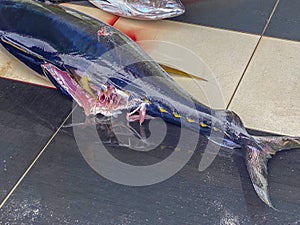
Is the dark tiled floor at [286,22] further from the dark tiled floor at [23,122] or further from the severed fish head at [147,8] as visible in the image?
the dark tiled floor at [23,122]

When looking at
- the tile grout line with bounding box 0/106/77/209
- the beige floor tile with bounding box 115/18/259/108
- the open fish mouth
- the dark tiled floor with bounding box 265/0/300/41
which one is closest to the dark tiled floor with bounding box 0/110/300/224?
the tile grout line with bounding box 0/106/77/209

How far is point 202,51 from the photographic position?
7.71 ft

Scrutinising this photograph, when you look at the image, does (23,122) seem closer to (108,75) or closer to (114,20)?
(108,75)

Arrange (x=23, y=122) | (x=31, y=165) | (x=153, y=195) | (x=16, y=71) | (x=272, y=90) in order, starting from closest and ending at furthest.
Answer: (x=153, y=195) < (x=31, y=165) < (x=23, y=122) < (x=272, y=90) < (x=16, y=71)

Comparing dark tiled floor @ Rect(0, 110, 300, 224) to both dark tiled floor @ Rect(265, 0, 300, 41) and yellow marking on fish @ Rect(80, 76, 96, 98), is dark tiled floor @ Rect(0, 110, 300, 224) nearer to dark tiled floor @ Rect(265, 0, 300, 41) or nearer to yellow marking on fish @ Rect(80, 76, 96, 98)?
yellow marking on fish @ Rect(80, 76, 96, 98)

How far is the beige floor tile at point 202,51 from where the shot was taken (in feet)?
7.06

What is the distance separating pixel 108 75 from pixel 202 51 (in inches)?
21.1

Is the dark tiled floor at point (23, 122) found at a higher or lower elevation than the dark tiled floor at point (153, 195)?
higher

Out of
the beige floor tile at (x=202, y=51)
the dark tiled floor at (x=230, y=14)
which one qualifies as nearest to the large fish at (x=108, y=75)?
the beige floor tile at (x=202, y=51)

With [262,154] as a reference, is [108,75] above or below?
above

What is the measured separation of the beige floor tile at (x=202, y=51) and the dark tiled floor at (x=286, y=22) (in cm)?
10

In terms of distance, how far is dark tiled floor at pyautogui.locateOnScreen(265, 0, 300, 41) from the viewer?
7.93 ft

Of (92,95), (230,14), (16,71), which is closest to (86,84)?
(92,95)

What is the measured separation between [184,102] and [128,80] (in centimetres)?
20
